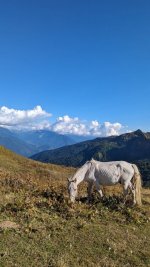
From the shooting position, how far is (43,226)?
1491 centimetres

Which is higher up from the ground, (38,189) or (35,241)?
(38,189)

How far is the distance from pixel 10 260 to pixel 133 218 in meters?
7.80

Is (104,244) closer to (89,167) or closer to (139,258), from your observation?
(139,258)

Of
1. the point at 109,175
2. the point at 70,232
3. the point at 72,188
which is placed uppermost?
the point at 109,175

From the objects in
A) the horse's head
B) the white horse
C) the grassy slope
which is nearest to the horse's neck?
the white horse

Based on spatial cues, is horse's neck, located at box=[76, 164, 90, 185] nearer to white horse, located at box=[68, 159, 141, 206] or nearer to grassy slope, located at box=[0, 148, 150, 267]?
white horse, located at box=[68, 159, 141, 206]

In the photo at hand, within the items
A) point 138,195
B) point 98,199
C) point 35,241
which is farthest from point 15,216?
point 138,195

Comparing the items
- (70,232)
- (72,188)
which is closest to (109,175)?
(72,188)

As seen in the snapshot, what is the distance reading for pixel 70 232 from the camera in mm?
14719

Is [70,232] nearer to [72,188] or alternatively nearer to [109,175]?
[72,188]

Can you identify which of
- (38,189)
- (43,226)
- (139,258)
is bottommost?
(139,258)

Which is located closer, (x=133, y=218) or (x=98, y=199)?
(x=133, y=218)

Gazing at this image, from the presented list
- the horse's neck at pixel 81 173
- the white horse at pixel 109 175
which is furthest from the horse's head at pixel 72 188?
the white horse at pixel 109 175

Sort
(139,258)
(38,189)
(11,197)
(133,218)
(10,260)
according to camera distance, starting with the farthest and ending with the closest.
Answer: (38,189), (11,197), (133,218), (139,258), (10,260)
